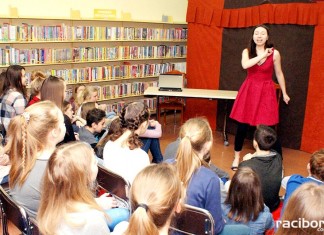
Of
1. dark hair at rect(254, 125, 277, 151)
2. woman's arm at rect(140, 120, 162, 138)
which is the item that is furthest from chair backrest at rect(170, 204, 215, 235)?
woman's arm at rect(140, 120, 162, 138)

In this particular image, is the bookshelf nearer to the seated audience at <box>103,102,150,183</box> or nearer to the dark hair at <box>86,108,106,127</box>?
the dark hair at <box>86,108,106,127</box>

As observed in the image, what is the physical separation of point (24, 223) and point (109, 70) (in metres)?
4.61

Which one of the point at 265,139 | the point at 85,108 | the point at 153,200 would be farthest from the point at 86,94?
the point at 153,200

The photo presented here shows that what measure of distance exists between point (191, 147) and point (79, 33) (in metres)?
4.08

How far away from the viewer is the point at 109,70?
6.14 m

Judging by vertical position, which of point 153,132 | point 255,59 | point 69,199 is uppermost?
point 255,59

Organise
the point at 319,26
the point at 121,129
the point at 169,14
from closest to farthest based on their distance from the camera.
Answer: the point at 121,129 < the point at 319,26 < the point at 169,14

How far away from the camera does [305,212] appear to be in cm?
123

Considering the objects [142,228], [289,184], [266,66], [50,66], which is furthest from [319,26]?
[142,228]

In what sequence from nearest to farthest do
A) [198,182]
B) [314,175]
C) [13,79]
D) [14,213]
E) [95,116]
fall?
[14,213]
[198,182]
[314,175]
[95,116]
[13,79]

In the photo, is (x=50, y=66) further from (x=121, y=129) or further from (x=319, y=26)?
(x=319, y=26)

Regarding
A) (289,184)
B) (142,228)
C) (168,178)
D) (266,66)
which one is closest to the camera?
(142,228)

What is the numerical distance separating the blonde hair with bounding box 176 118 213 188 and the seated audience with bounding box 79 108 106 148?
4.62 feet

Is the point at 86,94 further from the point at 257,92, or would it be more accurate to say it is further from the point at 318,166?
the point at 318,166
